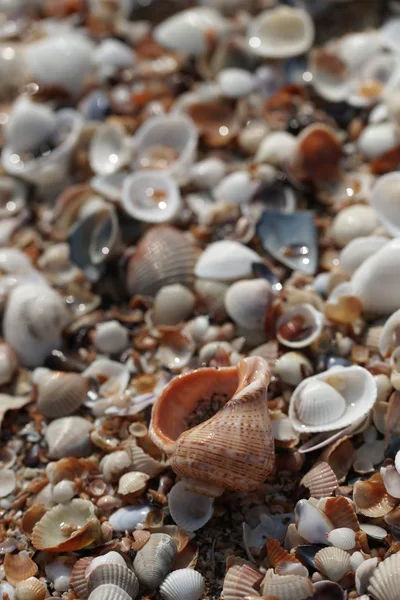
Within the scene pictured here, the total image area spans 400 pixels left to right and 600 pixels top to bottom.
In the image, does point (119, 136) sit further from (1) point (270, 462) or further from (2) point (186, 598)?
(2) point (186, 598)

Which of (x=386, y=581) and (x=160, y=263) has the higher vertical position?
(x=160, y=263)

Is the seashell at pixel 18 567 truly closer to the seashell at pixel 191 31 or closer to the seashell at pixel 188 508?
the seashell at pixel 188 508

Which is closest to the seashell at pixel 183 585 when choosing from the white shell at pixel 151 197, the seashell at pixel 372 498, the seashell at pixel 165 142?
the seashell at pixel 372 498

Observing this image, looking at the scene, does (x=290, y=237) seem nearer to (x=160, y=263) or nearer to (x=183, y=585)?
(x=160, y=263)

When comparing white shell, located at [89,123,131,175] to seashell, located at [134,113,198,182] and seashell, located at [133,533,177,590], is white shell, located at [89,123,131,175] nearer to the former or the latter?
seashell, located at [134,113,198,182]

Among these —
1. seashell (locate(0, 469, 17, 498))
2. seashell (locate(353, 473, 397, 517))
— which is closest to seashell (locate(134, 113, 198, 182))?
seashell (locate(0, 469, 17, 498))

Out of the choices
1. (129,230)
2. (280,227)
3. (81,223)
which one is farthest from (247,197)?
(81,223)

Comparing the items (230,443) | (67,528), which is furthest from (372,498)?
(67,528)
